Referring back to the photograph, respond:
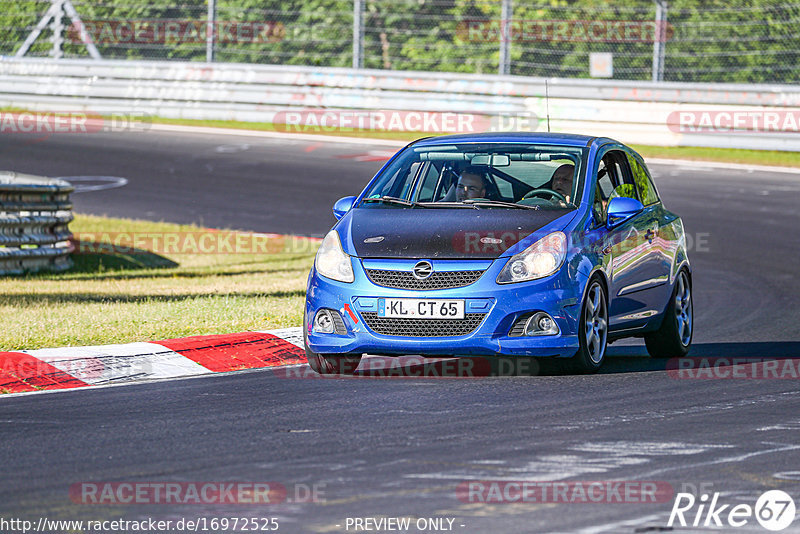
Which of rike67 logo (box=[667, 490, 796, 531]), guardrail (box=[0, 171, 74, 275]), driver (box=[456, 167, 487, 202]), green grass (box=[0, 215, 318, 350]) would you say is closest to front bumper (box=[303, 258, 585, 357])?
driver (box=[456, 167, 487, 202])

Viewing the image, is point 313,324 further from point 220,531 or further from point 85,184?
point 85,184

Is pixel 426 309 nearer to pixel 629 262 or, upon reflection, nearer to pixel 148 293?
Answer: pixel 629 262

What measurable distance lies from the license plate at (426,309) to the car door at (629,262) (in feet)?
4.36

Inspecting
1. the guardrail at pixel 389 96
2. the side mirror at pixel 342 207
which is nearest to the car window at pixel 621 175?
the side mirror at pixel 342 207

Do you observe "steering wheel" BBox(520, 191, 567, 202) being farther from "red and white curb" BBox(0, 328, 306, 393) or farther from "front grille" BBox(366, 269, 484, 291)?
"red and white curb" BBox(0, 328, 306, 393)

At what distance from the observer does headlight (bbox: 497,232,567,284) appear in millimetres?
8664

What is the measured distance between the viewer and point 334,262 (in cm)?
901

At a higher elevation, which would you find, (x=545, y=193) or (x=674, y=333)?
(x=545, y=193)

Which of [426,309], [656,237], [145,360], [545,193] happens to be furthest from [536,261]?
[145,360]

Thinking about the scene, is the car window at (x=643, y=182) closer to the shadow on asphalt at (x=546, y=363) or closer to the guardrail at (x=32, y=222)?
the shadow on asphalt at (x=546, y=363)

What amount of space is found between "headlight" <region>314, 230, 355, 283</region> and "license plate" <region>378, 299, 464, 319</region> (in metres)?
0.39

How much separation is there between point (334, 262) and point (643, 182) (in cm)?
290

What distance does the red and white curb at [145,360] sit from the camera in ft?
28.8

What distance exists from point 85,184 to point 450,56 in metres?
9.45
